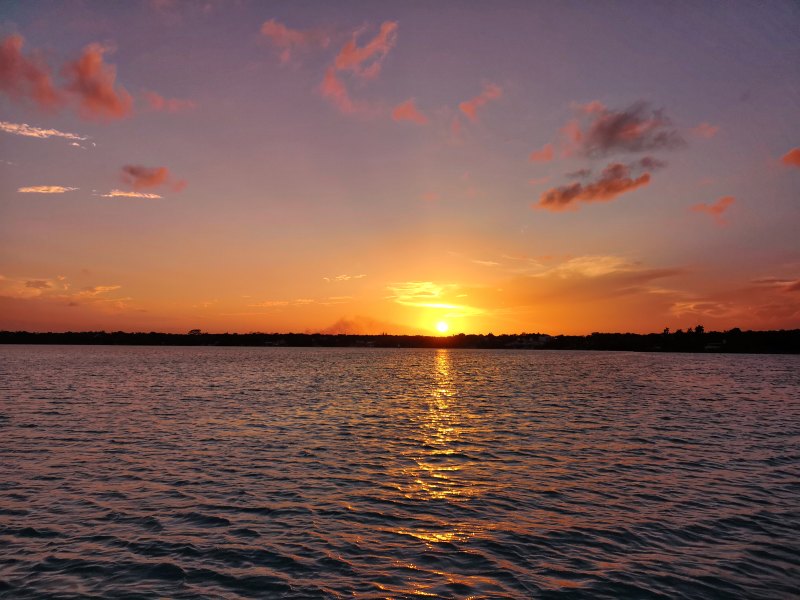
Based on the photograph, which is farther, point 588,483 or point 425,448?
point 425,448

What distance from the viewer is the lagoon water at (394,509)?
14375 millimetres

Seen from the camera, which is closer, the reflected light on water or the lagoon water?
the lagoon water

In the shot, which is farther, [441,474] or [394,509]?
[441,474]

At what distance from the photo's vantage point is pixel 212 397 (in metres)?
65.1

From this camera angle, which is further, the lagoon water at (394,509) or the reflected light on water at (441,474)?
the reflected light on water at (441,474)

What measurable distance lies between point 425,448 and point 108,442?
21.9 m

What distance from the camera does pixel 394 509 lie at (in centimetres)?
2066

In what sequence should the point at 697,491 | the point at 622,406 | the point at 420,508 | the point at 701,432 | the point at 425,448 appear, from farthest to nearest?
the point at 622,406 < the point at 701,432 < the point at 425,448 < the point at 697,491 < the point at 420,508

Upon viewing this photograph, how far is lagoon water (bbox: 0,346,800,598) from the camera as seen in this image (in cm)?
1438

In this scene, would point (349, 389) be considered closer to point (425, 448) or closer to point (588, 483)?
point (425, 448)

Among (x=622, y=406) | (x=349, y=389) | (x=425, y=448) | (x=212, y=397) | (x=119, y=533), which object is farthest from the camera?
(x=349, y=389)

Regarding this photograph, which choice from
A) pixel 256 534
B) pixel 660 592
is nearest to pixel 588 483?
pixel 660 592

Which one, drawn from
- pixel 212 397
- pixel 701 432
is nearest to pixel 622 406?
pixel 701 432

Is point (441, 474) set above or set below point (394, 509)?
below
